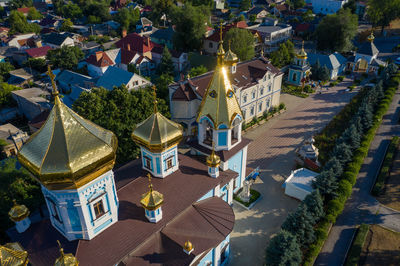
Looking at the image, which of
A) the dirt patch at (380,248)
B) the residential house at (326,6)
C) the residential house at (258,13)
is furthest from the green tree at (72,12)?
the dirt patch at (380,248)

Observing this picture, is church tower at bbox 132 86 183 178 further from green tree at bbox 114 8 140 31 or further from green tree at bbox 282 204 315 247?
green tree at bbox 114 8 140 31

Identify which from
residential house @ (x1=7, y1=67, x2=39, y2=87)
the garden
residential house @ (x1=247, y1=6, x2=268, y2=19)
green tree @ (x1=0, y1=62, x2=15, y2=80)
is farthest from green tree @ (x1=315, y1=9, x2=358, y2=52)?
green tree @ (x1=0, y1=62, x2=15, y2=80)

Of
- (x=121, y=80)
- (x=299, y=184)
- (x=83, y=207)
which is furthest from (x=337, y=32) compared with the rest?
(x=83, y=207)

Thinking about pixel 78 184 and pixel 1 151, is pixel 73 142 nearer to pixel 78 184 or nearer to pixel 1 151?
pixel 78 184

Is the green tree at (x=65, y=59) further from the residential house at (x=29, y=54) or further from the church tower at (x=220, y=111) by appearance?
the church tower at (x=220, y=111)

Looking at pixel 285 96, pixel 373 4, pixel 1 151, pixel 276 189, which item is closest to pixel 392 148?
pixel 276 189

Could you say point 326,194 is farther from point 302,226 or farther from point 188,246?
point 188,246
